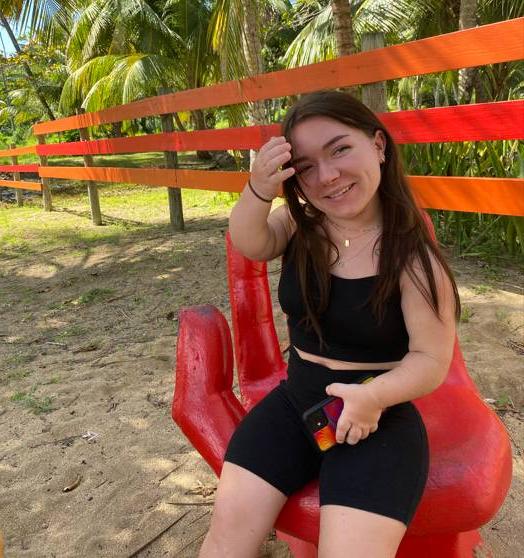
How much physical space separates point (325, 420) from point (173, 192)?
4.78 metres

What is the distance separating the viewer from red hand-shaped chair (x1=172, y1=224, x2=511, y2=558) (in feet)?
3.59

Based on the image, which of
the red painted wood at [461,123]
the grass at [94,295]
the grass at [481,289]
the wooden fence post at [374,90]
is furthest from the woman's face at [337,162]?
the grass at [94,295]

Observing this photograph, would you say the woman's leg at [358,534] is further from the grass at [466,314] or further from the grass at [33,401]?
the grass at [466,314]

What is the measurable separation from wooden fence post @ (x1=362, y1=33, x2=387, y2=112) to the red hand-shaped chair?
1.82 m

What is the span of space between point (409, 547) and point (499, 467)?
268 millimetres

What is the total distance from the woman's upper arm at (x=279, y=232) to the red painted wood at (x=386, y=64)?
1.37m

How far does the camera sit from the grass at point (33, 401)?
8.35 ft

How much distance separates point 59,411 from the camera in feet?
8.27

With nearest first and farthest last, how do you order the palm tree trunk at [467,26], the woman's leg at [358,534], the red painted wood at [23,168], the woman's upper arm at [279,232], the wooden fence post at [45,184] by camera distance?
the woman's leg at [358,534] → the woman's upper arm at [279,232] → the palm tree trunk at [467,26] → the wooden fence post at [45,184] → the red painted wood at [23,168]

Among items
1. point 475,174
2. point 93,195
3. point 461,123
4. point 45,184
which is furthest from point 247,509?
point 45,184

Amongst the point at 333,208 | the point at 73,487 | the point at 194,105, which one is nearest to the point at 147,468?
the point at 73,487

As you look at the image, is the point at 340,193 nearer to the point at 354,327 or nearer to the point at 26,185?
the point at 354,327

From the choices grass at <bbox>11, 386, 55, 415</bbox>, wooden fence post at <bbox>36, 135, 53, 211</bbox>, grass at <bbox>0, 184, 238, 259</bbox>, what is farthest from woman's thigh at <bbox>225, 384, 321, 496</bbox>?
wooden fence post at <bbox>36, 135, 53, 211</bbox>

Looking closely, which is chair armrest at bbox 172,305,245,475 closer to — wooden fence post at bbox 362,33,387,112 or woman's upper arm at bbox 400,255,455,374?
woman's upper arm at bbox 400,255,455,374
